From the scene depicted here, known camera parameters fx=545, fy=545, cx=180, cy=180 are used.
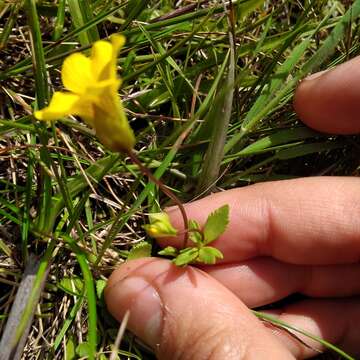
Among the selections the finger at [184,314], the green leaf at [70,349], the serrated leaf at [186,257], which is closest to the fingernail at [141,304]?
the finger at [184,314]

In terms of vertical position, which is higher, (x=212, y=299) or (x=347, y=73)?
(x=347, y=73)

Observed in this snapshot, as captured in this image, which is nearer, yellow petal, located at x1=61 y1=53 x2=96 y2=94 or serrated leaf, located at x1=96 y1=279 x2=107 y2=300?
yellow petal, located at x1=61 y1=53 x2=96 y2=94

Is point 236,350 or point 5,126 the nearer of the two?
point 236,350

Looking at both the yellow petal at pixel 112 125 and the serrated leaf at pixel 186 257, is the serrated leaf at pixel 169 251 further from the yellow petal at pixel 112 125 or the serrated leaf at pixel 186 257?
the yellow petal at pixel 112 125

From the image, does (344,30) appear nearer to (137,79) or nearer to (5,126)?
(137,79)

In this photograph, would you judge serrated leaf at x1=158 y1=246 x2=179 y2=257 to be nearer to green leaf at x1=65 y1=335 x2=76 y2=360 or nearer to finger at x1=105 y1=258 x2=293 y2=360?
finger at x1=105 y1=258 x2=293 y2=360

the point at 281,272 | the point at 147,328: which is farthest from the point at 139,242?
the point at 281,272

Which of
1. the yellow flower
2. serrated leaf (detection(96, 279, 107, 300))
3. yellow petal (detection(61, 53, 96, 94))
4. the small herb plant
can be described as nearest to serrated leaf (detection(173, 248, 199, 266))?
the small herb plant
